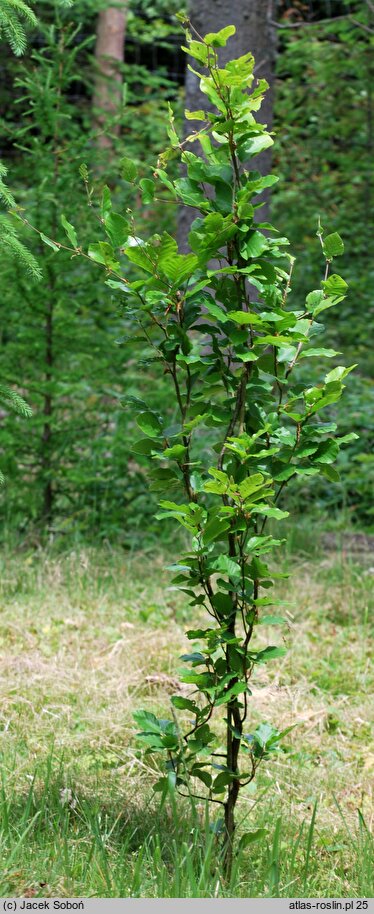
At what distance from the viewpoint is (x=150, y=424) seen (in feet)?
6.89

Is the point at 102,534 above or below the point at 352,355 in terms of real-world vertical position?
below

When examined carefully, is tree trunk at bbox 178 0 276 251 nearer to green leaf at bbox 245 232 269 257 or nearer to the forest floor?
the forest floor

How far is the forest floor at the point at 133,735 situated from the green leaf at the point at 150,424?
0.70 m

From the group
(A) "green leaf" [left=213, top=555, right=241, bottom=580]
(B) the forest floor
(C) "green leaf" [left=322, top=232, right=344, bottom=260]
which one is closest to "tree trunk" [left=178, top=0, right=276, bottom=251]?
(B) the forest floor

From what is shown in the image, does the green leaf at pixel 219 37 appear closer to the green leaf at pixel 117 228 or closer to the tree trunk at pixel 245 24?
the green leaf at pixel 117 228

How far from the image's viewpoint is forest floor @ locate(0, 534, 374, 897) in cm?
209

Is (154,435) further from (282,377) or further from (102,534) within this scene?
(102,534)

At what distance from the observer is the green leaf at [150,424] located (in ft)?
6.82

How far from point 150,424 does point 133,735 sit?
1232 mm

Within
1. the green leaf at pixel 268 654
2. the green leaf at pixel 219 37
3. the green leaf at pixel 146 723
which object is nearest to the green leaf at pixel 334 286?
A: the green leaf at pixel 219 37

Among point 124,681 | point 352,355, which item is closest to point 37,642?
point 124,681

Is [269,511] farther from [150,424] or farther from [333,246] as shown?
[333,246]
